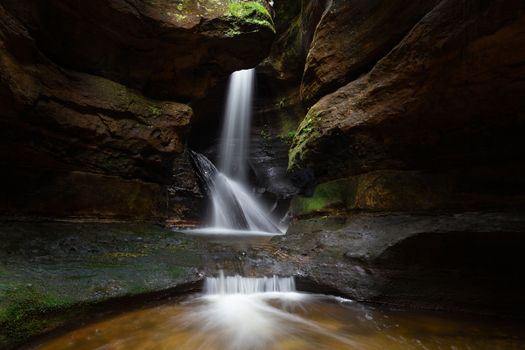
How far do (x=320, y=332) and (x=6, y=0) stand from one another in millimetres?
5682

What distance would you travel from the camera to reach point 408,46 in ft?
14.0

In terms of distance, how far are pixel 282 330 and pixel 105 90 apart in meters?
5.27

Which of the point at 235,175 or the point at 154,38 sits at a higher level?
the point at 154,38

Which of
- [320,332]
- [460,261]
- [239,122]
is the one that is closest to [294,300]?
[320,332]

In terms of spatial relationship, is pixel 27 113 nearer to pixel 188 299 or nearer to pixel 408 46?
pixel 188 299

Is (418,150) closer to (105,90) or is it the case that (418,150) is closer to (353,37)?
(353,37)

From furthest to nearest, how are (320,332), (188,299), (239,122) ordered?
(239,122) < (188,299) < (320,332)

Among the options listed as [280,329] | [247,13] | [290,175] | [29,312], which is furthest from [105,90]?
[280,329]

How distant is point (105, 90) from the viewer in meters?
5.36

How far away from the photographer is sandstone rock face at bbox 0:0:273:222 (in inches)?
162

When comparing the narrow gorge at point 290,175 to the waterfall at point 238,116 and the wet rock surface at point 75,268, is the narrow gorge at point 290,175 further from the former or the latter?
the waterfall at point 238,116

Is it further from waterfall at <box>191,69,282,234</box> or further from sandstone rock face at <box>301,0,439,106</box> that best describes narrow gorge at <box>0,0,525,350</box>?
waterfall at <box>191,69,282,234</box>

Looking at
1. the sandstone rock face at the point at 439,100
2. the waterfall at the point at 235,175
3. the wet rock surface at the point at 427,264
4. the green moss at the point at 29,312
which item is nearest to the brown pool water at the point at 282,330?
the green moss at the point at 29,312

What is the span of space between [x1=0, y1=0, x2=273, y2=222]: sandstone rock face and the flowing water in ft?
9.57
